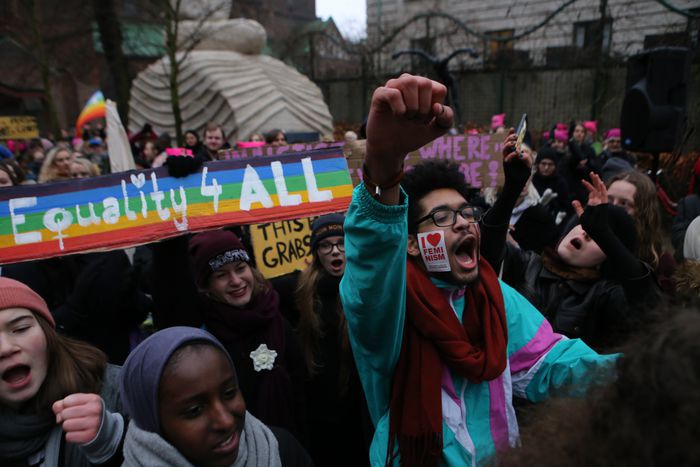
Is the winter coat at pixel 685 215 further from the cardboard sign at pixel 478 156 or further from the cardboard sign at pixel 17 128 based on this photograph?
the cardboard sign at pixel 17 128

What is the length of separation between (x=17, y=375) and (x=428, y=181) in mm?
1496

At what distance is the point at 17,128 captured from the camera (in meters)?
9.60

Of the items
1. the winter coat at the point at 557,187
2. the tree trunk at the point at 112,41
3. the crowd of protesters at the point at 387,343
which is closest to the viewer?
the crowd of protesters at the point at 387,343

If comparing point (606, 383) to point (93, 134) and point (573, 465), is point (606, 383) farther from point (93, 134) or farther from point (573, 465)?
point (93, 134)

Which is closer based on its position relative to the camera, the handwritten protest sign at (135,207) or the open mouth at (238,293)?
the handwritten protest sign at (135,207)

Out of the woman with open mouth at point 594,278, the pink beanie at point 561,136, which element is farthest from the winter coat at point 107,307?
the pink beanie at point 561,136

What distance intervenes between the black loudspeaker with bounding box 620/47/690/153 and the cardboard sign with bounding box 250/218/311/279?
Result: 113 inches

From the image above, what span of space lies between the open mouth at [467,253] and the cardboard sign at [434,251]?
6 cm

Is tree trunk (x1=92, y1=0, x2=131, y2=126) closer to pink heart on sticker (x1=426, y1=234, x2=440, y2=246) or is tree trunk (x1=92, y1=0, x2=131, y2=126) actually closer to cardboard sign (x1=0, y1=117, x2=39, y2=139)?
cardboard sign (x1=0, y1=117, x2=39, y2=139)

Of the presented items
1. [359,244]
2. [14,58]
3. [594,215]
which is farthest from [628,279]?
[14,58]

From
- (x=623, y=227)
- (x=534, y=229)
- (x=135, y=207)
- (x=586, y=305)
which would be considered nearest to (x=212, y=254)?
(x=135, y=207)

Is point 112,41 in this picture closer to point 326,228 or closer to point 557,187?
point 557,187

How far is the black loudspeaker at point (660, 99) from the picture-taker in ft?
13.0

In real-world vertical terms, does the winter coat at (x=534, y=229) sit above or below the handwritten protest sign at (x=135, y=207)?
below
